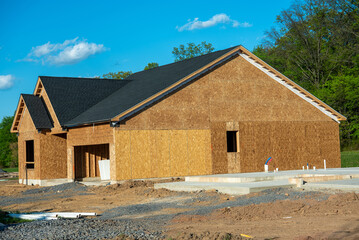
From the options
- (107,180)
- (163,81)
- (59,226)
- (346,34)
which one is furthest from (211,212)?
(346,34)

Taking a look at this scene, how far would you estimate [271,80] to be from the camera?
1080 inches

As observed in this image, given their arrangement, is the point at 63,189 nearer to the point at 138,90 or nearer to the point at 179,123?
the point at 179,123

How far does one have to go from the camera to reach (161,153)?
23547 mm

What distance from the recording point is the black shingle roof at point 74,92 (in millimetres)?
26500

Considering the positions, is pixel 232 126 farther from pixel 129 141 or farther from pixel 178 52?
pixel 178 52

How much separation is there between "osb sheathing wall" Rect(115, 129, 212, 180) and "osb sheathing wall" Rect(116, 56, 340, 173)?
12.7 inches

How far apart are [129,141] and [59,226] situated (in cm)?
1137

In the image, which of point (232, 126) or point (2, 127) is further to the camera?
point (2, 127)

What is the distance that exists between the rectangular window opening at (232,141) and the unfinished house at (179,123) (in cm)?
6

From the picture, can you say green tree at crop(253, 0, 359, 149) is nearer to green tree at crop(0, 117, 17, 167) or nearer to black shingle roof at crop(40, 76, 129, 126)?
black shingle roof at crop(40, 76, 129, 126)

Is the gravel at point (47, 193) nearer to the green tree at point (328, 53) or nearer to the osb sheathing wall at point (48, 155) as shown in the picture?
the osb sheathing wall at point (48, 155)

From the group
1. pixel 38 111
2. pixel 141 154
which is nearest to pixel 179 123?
A: pixel 141 154

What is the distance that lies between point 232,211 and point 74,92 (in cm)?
1837

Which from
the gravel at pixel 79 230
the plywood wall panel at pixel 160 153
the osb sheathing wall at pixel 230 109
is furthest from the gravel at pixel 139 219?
the osb sheathing wall at pixel 230 109
